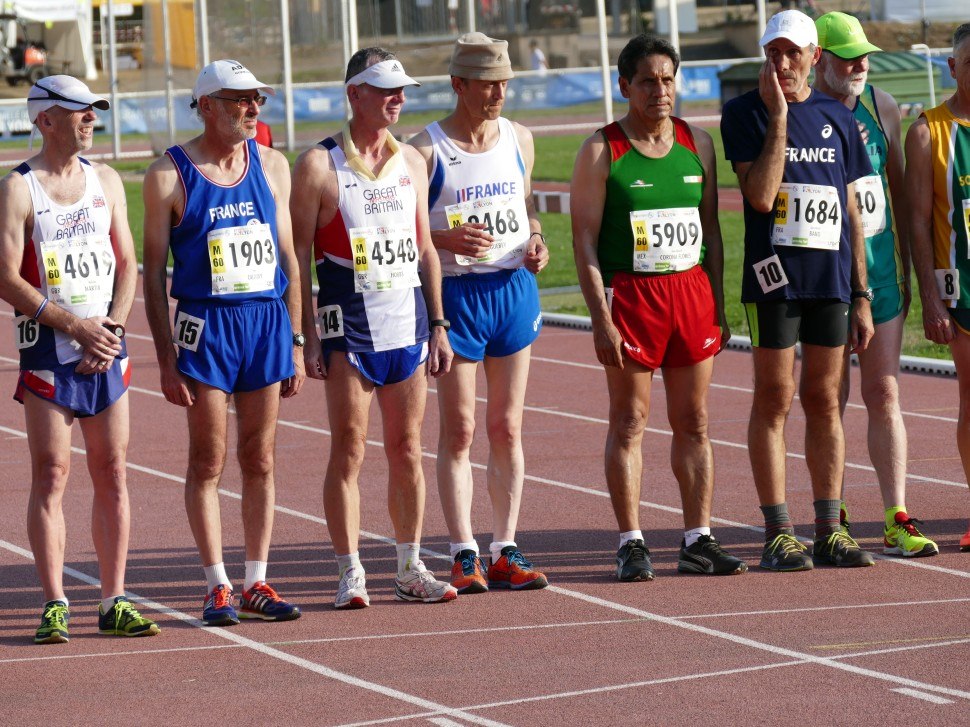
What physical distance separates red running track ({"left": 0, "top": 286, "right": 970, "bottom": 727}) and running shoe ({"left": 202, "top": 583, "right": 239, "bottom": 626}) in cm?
7

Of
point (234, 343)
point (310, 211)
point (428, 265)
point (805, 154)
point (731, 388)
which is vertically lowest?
point (731, 388)

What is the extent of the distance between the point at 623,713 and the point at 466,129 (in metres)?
2.76

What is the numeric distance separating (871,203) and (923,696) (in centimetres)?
272

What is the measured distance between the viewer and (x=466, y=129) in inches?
283

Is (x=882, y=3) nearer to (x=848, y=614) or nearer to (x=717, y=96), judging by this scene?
(x=717, y=96)

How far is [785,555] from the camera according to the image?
730cm

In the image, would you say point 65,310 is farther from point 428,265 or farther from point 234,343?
point 428,265

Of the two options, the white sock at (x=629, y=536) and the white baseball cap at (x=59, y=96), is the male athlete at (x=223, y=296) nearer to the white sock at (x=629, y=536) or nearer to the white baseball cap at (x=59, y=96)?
the white baseball cap at (x=59, y=96)

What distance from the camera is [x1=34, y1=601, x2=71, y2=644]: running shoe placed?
6.45 metres

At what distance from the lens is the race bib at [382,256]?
22.3 feet

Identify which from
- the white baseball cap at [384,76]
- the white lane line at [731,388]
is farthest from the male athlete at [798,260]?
the white lane line at [731,388]

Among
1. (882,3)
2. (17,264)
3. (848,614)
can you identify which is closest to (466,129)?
(17,264)

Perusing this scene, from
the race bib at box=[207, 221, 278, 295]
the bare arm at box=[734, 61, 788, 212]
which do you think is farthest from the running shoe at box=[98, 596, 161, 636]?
the bare arm at box=[734, 61, 788, 212]

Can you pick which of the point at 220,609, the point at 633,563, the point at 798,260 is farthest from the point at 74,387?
the point at 798,260
